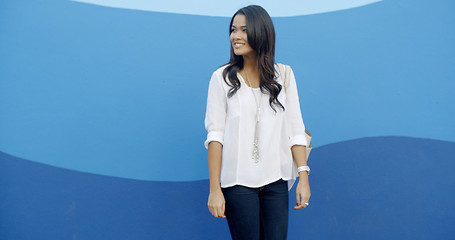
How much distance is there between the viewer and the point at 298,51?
2.31 metres

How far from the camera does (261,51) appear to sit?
1483 millimetres

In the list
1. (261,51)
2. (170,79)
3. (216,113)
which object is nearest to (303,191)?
(216,113)

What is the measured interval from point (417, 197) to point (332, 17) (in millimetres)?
1274

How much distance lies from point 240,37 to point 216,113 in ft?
1.04

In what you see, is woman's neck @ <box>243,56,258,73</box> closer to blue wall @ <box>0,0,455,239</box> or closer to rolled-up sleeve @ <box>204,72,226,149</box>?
rolled-up sleeve @ <box>204,72,226,149</box>

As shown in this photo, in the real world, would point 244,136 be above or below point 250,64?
below

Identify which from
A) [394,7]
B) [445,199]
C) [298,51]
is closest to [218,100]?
[298,51]

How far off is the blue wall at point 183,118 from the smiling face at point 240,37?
2.54 ft

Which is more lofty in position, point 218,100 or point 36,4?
point 36,4

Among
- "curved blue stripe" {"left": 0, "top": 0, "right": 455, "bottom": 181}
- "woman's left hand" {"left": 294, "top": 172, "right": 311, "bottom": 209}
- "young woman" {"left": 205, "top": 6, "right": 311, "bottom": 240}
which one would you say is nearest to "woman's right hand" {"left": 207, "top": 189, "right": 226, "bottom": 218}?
"young woman" {"left": 205, "top": 6, "right": 311, "bottom": 240}

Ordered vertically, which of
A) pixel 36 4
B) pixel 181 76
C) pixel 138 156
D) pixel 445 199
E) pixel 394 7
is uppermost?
pixel 394 7

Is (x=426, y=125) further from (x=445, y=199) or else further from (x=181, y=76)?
(x=181, y=76)

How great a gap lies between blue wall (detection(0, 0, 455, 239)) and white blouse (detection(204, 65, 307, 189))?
0.79 metres

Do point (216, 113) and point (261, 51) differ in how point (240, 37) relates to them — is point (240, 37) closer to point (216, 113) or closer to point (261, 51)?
point (261, 51)
